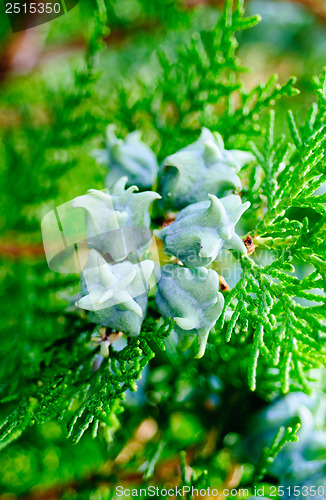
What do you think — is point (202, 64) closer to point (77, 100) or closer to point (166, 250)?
point (77, 100)

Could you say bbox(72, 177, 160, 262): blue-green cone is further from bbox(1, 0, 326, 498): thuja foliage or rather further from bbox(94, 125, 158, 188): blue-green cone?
bbox(94, 125, 158, 188): blue-green cone

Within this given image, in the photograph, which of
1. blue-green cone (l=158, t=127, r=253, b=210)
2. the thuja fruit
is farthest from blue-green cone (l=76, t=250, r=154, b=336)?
blue-green cone (l=158, t=127, r=253, b=210)

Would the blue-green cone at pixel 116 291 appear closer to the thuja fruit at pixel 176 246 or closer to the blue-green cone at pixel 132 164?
the thuja fruit at pixel 176 246

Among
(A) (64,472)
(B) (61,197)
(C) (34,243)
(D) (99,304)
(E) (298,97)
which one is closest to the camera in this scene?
(D) (99,304)

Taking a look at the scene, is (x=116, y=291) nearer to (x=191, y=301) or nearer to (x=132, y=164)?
(x=191, y=301)

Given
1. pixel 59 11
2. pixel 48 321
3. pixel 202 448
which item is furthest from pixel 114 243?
pixel 59 11

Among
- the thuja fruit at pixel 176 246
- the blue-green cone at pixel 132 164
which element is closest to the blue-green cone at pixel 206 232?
the thuja fruit at pixel 176 246
